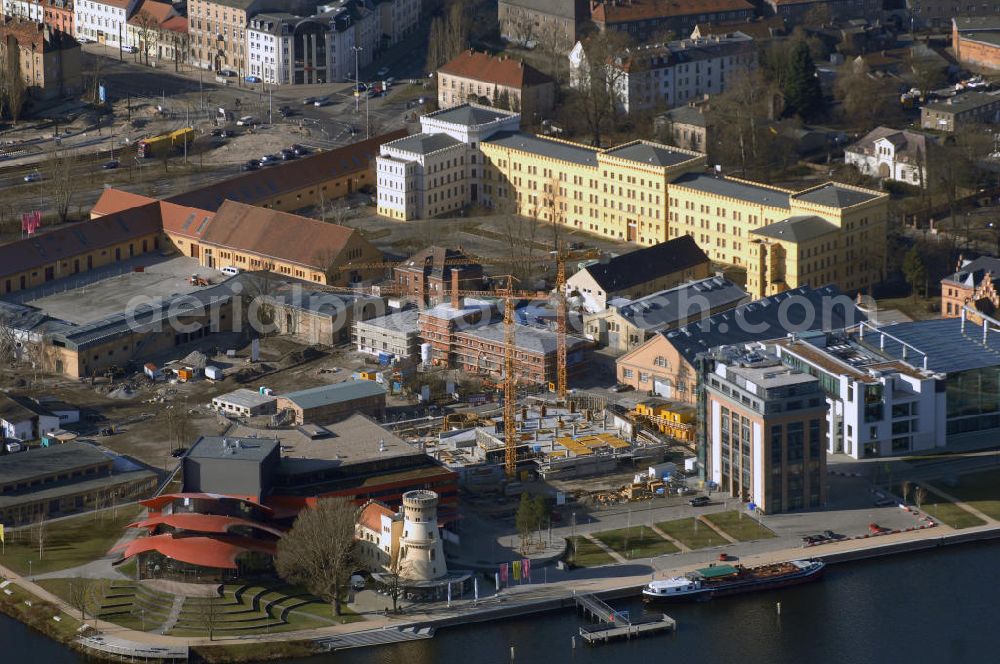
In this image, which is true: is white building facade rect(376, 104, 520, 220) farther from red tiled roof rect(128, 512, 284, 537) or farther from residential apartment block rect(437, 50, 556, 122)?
red tiled roof rect(128, 512, 284, 537)

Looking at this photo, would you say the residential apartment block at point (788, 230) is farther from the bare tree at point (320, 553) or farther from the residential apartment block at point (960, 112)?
the bare tree at point (320, 553)

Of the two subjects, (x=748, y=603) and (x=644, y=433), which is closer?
(x=748, y=603)

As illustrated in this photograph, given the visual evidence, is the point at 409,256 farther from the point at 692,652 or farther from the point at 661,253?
the point at 692,652

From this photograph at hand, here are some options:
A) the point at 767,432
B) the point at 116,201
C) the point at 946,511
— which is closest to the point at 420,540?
the point at 767,432

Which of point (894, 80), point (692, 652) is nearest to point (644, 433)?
point (692, 652)

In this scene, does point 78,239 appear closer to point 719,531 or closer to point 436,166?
point 436,166

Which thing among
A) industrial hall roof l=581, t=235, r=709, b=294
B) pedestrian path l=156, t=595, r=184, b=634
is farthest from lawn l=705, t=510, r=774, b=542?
industrial hall roof l=581, t=235, r=709, b=294
